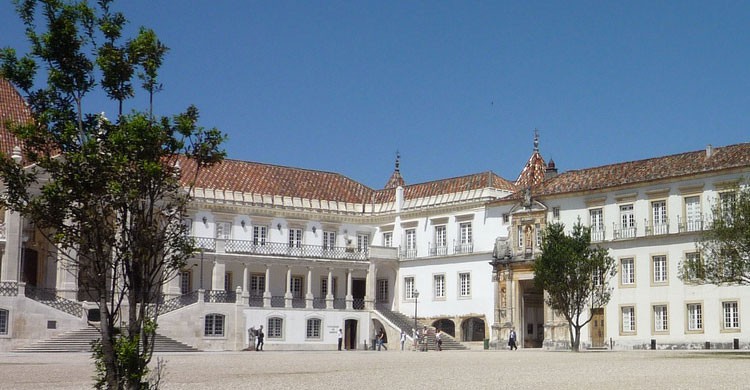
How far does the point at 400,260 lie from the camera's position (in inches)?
2169

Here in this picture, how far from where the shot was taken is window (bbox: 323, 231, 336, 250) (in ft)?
181

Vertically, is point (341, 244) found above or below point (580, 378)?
above

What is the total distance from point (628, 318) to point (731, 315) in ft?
16.0

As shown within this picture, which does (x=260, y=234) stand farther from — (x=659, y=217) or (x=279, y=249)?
(x=659, y=217)

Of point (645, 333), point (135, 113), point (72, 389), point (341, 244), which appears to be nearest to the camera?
point (135, 113)

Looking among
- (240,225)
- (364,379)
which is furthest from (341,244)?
(364,379)

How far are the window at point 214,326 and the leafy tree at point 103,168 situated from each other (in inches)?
1364

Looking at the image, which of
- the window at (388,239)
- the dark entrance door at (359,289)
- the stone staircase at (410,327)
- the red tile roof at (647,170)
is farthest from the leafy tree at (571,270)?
the dark entrance door at (359,289)

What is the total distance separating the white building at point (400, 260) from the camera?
1634 inches

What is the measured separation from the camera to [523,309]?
48875mm

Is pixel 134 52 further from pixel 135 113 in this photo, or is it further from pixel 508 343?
pixel 508 343

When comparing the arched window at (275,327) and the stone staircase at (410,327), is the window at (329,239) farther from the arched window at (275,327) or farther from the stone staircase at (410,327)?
the arched window at (275,327)

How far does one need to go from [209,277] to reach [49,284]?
8.76 m

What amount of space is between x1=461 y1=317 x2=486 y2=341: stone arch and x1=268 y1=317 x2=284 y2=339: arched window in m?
9.08
